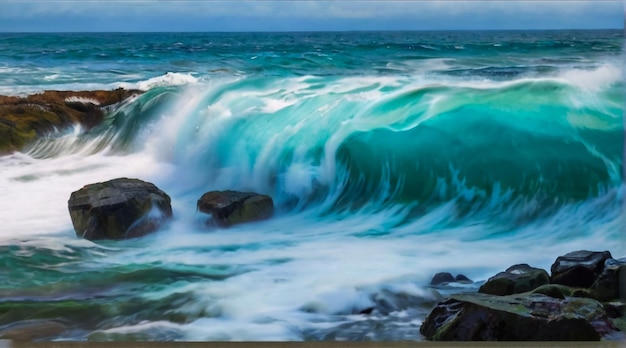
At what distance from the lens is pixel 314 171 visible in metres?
3.24

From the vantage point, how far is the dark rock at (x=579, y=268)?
2996mm

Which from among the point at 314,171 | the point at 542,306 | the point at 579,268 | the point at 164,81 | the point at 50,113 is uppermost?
the point at 164,81

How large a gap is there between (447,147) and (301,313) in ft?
2.69

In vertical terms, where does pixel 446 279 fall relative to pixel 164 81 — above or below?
below

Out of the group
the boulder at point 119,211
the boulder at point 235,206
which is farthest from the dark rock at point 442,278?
the boulder at point 119,211

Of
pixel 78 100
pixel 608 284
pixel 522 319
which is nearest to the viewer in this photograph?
pixel 522 319

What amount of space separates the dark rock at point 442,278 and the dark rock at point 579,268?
36cm

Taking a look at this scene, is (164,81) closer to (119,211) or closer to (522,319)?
(119,211)

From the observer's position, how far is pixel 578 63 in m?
3.13

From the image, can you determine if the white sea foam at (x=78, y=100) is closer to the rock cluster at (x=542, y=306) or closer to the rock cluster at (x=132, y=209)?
the rock cluster at (x=132, y=209)

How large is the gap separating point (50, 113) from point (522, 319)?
1.88 m

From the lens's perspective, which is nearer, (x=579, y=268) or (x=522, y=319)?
(x=522, y=319)

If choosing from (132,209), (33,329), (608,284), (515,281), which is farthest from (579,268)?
(33,329)

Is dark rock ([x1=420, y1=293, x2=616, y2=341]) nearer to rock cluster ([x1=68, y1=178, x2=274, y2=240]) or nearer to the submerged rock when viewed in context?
rock cluster ([x1=68, y1=178, x2=274, y2=240])
